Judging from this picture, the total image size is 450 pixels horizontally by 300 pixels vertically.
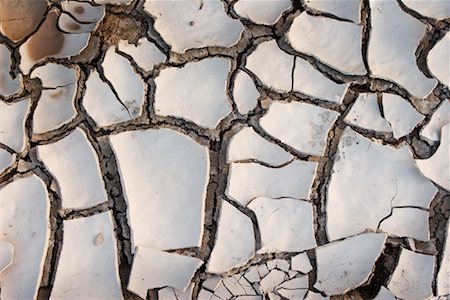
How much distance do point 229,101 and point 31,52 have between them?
544mm

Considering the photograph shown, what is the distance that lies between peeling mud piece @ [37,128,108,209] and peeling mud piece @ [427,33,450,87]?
0.95m

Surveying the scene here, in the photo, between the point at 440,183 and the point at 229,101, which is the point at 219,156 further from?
the point at 440,183

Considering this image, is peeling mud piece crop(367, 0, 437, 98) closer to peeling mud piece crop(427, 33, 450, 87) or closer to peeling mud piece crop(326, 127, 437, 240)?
peeling mud piece crop(427, 33, 450, 87)

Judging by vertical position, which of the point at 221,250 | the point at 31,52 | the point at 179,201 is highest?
the point at 31,52

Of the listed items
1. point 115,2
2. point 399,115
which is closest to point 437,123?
point 399,115

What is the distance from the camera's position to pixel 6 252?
1.69m

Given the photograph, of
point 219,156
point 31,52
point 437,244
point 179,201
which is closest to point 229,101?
point 219,156

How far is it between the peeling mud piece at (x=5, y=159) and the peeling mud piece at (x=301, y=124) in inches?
26.3

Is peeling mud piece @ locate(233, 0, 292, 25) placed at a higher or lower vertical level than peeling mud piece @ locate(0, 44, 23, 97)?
higher

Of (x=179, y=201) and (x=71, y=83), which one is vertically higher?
(x=71, y=83)

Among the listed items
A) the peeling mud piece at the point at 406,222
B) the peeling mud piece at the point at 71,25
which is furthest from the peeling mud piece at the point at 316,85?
the peeling mud piece at the point at 71,25

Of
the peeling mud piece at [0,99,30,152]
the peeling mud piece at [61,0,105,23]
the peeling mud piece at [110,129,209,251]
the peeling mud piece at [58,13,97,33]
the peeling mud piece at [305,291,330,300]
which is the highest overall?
the peeling mud piece at [61,0,105,23]

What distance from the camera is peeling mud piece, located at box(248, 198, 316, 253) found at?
5.71ft

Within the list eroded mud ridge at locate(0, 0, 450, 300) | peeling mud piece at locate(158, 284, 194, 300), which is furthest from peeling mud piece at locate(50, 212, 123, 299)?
peeling mud piece at locate(158, 284, 194, 300)
